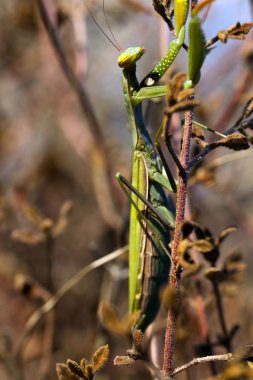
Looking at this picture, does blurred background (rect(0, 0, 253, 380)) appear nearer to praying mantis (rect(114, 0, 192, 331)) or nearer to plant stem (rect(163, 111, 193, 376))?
praying mantis (rect(114, 0, 192, 331))

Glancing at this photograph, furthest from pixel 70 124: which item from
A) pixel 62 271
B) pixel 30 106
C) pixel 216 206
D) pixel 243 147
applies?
pixel 243 147

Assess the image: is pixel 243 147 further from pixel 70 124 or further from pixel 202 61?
pixel 70 124

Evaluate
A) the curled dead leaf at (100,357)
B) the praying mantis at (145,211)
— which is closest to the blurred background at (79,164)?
the praying mantis at (145,211)

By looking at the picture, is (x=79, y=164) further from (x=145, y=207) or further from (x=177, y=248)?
(x=177, y=248)

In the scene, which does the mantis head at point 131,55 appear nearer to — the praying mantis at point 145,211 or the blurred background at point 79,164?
the praying mantis at point 145,211

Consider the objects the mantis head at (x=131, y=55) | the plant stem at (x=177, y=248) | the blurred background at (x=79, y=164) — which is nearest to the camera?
the plant stem at (x=177, y=248)

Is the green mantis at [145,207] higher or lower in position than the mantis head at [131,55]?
lower

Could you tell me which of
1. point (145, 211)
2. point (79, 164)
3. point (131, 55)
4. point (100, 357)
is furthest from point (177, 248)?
point (79, 164)

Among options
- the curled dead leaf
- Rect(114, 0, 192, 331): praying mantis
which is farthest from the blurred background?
the curled dead leaf

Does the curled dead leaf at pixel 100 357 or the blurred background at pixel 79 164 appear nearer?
the curled dead leaf at pixel 100 357
